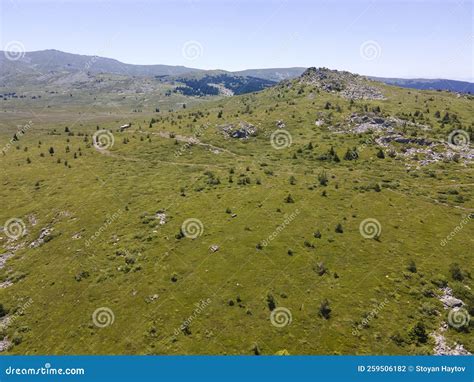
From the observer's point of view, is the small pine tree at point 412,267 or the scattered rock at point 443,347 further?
the small pine tree at point 412,267

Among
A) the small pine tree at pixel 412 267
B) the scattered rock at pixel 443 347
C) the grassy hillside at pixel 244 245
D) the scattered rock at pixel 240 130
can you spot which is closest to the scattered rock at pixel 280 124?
the scattered rock at pixel 240 130

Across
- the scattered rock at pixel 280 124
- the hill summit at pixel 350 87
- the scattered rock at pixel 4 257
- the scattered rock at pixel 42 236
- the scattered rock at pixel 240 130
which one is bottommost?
the scattered rock at pixel 4 257

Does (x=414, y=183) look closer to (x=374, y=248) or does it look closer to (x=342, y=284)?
(x=374, y=248)

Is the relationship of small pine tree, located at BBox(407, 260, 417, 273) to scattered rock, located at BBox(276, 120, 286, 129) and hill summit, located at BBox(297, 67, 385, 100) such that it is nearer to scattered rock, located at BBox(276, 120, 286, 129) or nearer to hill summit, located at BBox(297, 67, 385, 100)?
scattered rock, located at BBox(276, 120, 286, 129)

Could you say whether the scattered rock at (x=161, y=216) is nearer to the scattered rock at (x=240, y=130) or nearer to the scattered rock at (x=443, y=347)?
the scattered rock at (x=443, y=347)

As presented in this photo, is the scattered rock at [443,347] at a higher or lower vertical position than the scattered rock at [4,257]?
higher

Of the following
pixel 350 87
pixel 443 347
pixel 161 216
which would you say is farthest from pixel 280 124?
pixel 443 347

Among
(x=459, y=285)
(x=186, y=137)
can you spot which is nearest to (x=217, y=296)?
(x=459, y=285)

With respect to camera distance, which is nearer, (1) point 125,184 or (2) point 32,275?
(2) point 32,275

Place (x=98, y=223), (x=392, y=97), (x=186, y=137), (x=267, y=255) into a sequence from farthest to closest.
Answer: (x=392, y=97)
(x=186, y=137)
(x=98, y=223)
(x=267, y=255)

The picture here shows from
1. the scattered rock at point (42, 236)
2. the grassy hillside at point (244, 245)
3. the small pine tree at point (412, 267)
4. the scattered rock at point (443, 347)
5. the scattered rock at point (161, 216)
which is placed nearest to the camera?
the scattered rock at point (443, 347)
